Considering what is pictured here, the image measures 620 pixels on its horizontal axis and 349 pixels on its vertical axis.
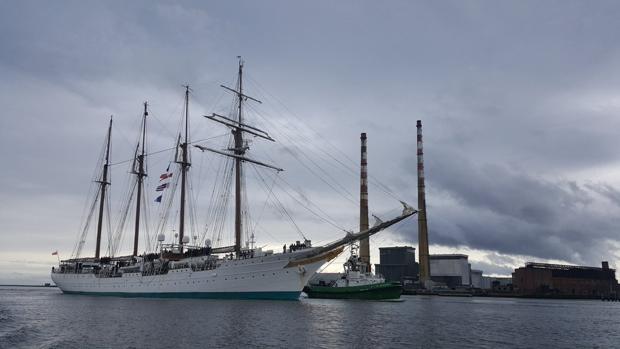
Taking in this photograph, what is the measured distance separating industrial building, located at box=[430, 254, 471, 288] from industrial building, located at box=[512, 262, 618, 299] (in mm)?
26433

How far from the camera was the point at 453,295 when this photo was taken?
133 m

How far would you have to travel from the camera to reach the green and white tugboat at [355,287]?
76.2 m

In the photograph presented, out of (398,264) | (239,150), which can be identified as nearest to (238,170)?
(239,150)

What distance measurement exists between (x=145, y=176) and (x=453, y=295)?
86063 millimetres

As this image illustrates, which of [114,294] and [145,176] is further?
[145,176]

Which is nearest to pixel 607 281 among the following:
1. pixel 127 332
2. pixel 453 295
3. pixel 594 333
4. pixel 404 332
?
pixel 453 295

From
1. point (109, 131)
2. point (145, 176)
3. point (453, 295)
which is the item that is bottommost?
point (453, 295)

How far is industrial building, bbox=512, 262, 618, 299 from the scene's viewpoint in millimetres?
154875

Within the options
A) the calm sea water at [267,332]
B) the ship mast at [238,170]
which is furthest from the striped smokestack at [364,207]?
the calm sea water at [267,332]

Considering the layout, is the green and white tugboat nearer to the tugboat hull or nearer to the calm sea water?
the tugboat hull

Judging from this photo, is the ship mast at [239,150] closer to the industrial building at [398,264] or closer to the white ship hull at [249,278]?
the white ship hull at [249,278]

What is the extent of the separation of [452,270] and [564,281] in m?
37.7

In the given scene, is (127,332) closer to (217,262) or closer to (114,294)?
(217,262)

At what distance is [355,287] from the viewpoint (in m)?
77.0
